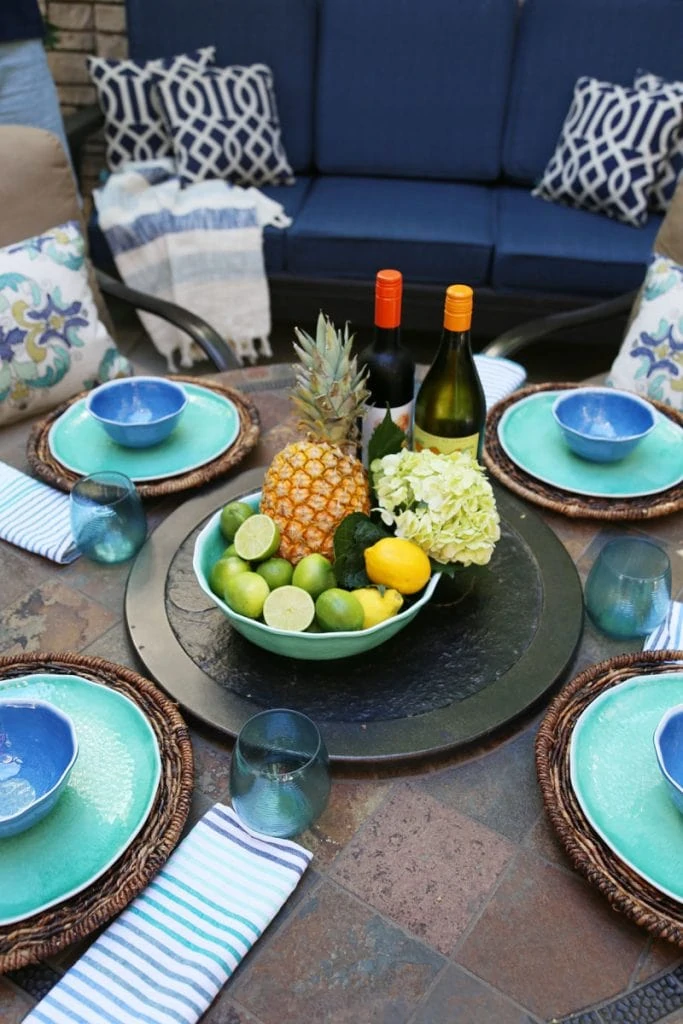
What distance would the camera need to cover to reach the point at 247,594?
110 cm

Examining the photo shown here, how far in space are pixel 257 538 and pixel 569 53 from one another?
9.50ft

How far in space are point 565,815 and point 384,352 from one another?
0.69 meters

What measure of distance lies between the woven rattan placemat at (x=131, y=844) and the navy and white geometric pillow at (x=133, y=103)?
9.27 feet

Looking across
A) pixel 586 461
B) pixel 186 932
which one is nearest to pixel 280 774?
pixel 186 932

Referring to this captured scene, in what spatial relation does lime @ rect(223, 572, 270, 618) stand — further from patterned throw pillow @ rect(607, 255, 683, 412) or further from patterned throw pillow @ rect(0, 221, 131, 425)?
patterned throw pillow @ rect(607, 255, 683, 412)

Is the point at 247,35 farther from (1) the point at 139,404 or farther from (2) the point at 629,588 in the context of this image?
(2) the point at 629,588

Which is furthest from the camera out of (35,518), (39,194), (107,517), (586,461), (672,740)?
(39,194)

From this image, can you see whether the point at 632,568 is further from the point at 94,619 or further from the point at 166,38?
the point at 166,38

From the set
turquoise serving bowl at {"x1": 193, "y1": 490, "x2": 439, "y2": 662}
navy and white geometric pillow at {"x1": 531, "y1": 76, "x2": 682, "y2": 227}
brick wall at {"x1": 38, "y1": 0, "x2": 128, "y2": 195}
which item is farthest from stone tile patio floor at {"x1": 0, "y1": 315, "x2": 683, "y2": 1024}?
brick wall at {"x1": 38, "y1": 0, "x2": 128, "y2": 195}

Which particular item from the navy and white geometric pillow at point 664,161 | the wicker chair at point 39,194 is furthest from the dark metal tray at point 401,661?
the navy and white geometric pillow at point 664,161

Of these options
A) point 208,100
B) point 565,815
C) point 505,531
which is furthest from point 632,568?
point 208,100

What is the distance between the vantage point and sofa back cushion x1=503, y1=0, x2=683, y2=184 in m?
3.16

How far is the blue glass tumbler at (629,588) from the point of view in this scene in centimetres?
116

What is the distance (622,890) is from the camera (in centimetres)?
88
